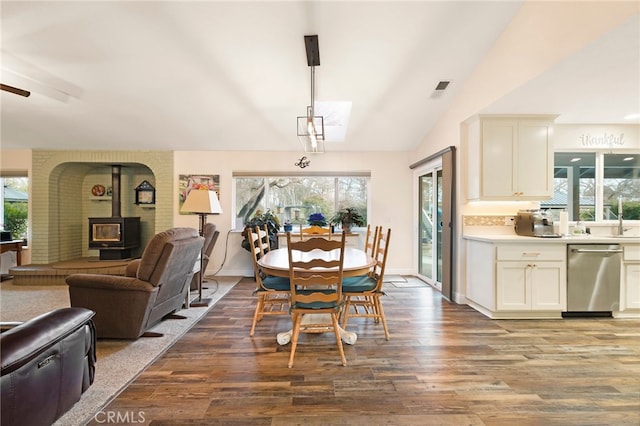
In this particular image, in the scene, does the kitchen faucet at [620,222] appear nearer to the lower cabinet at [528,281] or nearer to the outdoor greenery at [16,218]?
the lower cabinet at [528,281]

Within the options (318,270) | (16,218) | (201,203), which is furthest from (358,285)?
(16,218)

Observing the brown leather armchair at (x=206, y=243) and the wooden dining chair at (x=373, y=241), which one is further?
the brown leather armchair at (x=206, y=243)

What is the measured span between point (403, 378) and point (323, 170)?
399 cm

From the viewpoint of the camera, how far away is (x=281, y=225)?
216 inches

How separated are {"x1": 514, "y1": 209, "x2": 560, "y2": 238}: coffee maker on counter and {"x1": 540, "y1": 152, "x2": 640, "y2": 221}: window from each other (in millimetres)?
608

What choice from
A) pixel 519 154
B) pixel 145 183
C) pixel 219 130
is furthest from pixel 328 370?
pixel 145 183

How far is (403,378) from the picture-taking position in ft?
6.57

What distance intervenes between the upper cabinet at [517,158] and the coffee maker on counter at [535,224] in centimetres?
23

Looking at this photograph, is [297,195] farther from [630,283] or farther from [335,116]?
[630,283]

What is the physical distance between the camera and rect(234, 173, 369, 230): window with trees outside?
219 inches

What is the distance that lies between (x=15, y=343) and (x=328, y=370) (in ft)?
5.68

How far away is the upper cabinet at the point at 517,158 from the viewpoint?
3461mm

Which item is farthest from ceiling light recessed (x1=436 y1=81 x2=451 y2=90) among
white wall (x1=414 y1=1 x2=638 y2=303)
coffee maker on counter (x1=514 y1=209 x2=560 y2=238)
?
coffee maker on counter (x1=514 y1=209 x2=560 y2=238)

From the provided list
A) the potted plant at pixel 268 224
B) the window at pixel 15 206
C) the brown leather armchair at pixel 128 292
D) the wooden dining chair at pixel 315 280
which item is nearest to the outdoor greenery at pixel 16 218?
the window at pixel 15 206
